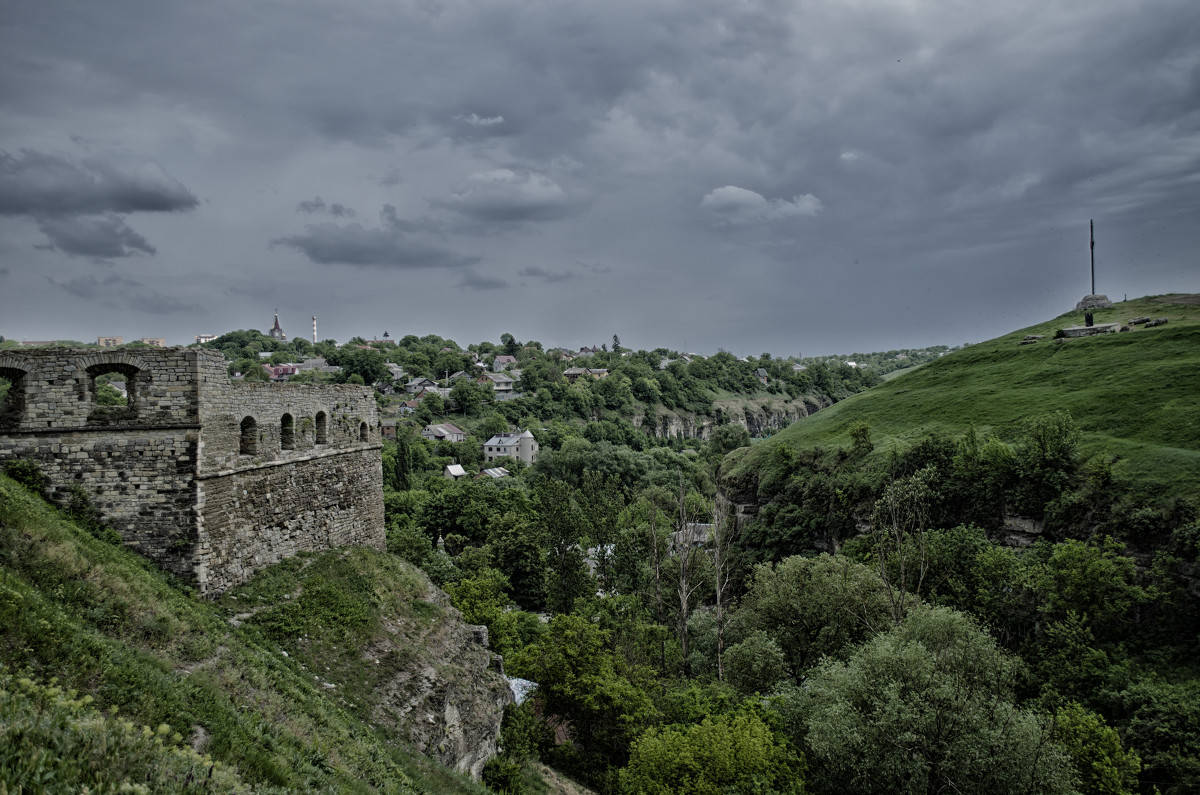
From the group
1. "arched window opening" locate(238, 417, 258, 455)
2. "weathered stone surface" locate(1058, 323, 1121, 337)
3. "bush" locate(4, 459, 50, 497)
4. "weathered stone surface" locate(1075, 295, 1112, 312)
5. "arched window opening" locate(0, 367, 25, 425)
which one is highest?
"weathered stone surface" locate(1075, 295, 1112, 312)

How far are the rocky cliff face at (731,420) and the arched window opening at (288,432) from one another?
13701cm

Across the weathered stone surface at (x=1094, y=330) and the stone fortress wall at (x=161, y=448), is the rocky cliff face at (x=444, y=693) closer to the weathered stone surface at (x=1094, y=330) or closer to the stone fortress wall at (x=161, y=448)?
the stone fortress wall at (x=161, y=448)

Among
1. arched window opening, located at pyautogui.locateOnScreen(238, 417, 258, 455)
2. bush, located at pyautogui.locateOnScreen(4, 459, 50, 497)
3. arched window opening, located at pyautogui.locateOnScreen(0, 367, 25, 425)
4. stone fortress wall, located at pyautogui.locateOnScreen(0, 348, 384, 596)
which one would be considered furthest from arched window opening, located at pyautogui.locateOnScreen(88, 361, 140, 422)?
arched window opening, located at pyautogui.locateOnScreen(238, 417, 258, 455)

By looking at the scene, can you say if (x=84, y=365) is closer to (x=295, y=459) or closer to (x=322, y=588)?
(x=295, y=459)

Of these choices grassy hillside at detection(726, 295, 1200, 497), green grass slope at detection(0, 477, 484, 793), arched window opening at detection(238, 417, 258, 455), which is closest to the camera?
green grass slope at detection(0, 477, 484, 793)

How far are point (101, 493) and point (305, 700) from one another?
22.8 feet

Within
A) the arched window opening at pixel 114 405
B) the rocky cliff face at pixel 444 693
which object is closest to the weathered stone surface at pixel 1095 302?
the rocky cliff face at pixel 444 693

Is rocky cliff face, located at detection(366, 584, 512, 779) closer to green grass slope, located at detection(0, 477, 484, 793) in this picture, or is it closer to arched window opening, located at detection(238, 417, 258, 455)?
green grass slope, located at detection(0, 477, 484, 793)

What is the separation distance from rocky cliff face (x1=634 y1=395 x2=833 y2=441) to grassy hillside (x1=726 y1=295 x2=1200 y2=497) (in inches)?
3200

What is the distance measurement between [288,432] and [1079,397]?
58961 millimetres

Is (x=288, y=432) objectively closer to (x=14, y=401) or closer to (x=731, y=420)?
(x=14, y=401)

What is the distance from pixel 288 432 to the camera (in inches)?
720

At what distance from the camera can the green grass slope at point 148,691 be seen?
554cm

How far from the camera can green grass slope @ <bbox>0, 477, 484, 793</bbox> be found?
554 centimetres
